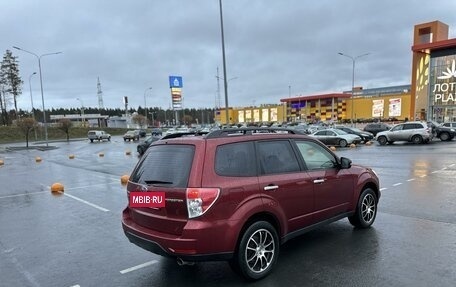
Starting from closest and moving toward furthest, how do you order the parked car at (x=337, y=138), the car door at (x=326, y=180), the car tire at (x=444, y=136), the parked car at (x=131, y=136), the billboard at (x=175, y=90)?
1. the car door at (x=326, y=180)
2. the parked car at (x=337, y=138)
3. the car tire at (x=444, y=136)
4. the parked car at (x=131, y=136)
5. the billboard at (x=175, y=90)

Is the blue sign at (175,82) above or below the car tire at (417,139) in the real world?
above

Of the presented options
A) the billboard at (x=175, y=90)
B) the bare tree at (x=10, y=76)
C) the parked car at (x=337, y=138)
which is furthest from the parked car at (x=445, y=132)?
the bare tree at (x=10, y=76)

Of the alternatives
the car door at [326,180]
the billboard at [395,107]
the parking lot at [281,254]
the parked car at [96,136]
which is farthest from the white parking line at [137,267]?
the billboard at [395,107]

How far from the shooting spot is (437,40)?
2200 inches

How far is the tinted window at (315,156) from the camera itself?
5.31 m

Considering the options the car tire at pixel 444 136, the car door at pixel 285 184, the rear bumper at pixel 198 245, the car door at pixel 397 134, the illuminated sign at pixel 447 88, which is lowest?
the car tire at pixel 444 136

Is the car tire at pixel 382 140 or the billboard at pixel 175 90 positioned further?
the billboard at pixel 175 90

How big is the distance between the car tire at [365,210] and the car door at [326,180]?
1.30 ft

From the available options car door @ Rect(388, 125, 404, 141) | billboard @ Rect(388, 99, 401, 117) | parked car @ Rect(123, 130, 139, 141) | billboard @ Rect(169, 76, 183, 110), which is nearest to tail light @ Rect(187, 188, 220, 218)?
car door @ Rect(388, 125, 404, 141)

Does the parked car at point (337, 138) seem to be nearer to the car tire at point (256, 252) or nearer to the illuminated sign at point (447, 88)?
the car tire at point (256, 252)

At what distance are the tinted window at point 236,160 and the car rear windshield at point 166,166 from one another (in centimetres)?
34

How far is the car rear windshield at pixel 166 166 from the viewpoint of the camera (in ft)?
13.8

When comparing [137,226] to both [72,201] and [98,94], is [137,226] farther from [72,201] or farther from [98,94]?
[98,94]

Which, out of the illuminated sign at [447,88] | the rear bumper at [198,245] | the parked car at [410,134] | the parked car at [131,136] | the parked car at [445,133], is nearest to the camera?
the rear bumper at [198,245]
